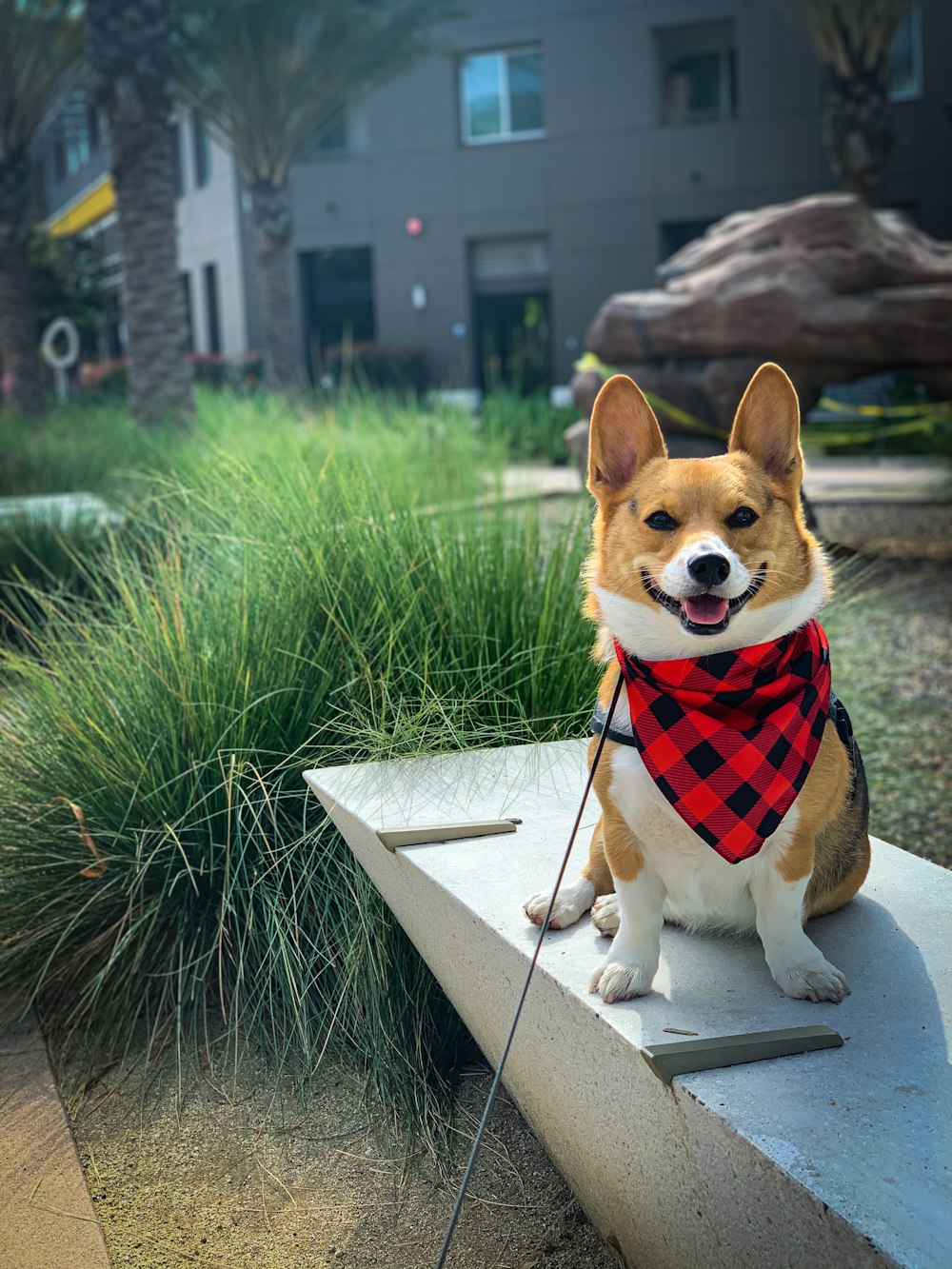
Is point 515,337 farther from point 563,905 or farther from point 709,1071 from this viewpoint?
point 709,1071

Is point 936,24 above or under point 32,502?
above

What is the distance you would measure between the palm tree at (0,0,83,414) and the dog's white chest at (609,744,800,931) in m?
14.4

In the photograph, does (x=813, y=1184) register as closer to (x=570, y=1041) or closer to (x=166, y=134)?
(x=570, y=1041)

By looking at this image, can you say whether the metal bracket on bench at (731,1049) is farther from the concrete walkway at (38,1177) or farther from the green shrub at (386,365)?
the green shrub at (386,365)

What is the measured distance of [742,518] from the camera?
6.52 feet

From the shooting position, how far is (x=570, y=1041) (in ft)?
6.98

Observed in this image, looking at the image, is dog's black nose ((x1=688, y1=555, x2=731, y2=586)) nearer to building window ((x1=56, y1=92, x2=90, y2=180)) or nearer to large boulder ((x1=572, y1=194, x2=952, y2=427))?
large boulder ((x1=572, y1=194, x2=952, y2=427))

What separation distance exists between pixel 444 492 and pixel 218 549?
61.1 inches

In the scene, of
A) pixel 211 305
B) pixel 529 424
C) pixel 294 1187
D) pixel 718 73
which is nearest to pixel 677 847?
A: pixel 294 1187

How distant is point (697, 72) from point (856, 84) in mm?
7018

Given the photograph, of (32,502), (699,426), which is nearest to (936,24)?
(699,426)

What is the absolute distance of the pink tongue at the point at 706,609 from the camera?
1.88 metres

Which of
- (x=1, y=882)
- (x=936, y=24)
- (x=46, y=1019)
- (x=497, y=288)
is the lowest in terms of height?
(x=46, y=1019)

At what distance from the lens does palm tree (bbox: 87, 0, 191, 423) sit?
11.0 metres
